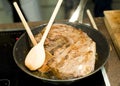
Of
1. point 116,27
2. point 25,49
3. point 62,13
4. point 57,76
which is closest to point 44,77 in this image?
point 57,76

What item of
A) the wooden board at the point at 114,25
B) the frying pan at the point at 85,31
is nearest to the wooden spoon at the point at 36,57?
the frying pan at the point at 85,31

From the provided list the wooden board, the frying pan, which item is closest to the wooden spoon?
the frying pan

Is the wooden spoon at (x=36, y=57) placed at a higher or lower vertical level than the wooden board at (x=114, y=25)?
higher

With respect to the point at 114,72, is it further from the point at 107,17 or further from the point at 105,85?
the point at 107,17

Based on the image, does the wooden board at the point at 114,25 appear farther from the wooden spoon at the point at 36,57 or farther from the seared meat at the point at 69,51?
the wooden spoon at the point at 36,57

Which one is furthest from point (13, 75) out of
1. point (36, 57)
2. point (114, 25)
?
point (114, 25)

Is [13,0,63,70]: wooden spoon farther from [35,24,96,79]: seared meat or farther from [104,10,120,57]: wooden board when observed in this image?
[104,10,120,57]: wooden board

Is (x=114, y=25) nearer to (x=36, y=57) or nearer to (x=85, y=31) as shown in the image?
(x=85, y=31)

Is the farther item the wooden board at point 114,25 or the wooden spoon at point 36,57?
the wooden board at point 114,25
